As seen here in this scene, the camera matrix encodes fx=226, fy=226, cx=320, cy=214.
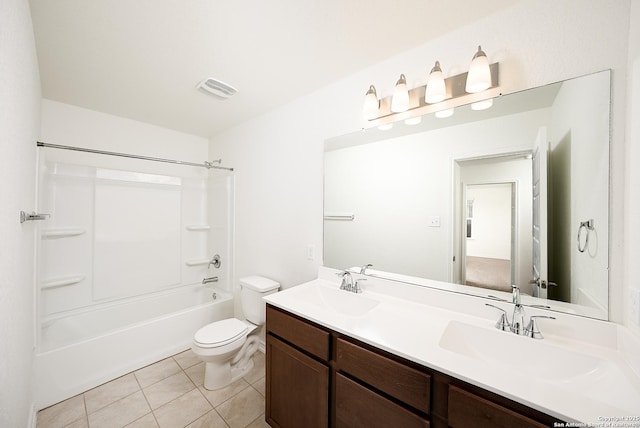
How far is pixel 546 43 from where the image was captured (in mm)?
1075

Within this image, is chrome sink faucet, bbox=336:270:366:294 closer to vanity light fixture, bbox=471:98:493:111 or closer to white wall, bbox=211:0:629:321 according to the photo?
white wall, bbox=211:0:629:321

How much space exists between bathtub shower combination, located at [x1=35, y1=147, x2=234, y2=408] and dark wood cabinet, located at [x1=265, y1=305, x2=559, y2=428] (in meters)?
1.51

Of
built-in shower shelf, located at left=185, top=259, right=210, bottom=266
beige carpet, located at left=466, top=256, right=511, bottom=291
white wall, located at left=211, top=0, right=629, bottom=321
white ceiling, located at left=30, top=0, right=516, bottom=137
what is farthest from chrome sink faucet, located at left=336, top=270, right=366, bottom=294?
built-in shower shelf, located at left=185, top=259, right=210, bottom=266

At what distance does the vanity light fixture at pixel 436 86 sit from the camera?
127 centimetres

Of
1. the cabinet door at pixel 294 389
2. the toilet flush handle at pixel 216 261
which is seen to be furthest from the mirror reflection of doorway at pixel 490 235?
the toilet flush handle at pixel 216 261

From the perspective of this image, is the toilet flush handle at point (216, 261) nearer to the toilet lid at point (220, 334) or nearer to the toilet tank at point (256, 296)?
the toilet tank at point (256, 296)

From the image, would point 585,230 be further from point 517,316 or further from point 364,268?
point 364,268

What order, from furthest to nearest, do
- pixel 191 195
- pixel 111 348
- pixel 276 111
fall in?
pixel 191 195 < pixel 276 111 < pixel 111 348

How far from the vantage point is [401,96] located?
142cm

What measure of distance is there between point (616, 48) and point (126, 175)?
3.82m

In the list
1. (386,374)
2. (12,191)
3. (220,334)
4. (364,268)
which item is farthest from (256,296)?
(12,191)

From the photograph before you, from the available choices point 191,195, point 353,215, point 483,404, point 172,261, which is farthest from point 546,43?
point 172,261

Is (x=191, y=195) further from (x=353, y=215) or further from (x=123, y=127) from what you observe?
(x=353, y=215)

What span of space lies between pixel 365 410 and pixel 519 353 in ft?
2.35
